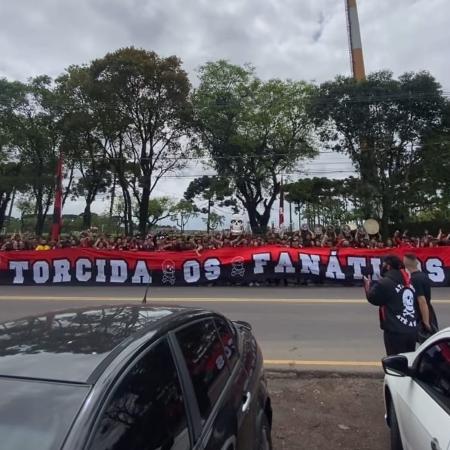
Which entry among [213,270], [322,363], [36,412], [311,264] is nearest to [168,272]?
[213,270]

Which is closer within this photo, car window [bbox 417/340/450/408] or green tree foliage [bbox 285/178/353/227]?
car window [bbox 417/340/450/408]

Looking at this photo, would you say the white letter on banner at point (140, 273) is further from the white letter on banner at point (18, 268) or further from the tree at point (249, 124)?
the tree at point (249, 124)

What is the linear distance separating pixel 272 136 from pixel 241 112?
3063 mm

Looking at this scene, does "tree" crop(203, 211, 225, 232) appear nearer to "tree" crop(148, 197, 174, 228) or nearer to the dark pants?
"tree" crop(148, 197, 174, 228)

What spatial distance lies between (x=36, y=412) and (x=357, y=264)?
47.0 ft

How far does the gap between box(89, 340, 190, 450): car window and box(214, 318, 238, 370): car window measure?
98 cm

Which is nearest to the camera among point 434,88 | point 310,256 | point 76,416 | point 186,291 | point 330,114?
point 76,416

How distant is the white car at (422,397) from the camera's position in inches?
112

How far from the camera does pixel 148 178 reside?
39188 millimetres

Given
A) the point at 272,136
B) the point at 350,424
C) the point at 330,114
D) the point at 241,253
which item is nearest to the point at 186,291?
the point at 241,253

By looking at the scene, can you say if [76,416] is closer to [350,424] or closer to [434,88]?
[350,424]

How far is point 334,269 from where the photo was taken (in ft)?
50.8

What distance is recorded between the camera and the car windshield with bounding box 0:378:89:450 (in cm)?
172

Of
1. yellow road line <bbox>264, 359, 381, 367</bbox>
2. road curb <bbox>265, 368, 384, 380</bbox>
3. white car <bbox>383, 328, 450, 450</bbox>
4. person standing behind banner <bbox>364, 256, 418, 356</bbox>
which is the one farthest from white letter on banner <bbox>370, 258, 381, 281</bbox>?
white car <bbox>383, 328, 450, 450</bbox>
